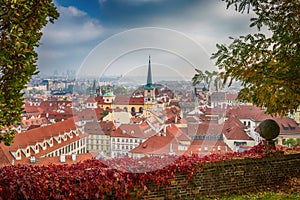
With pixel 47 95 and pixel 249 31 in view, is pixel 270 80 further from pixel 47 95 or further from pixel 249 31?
pixel 47 95

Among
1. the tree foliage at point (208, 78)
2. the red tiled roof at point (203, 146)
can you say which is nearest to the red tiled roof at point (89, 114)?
the tree foliage at point (208, 78)

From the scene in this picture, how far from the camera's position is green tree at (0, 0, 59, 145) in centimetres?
336

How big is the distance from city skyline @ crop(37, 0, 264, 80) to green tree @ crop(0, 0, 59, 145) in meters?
0.49

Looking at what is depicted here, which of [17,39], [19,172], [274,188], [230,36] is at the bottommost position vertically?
[274,188]

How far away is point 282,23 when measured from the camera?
4891 millimetres

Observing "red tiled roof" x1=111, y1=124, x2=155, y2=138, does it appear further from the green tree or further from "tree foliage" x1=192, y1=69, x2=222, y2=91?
the green tree

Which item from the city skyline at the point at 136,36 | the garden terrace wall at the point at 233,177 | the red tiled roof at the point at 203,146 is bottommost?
the garden terrace wall at the point at 233,177

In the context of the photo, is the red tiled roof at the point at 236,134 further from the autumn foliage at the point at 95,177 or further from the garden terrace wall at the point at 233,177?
the autumn foliage at the point at 95,177

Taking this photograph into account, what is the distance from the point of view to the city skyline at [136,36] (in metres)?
3.96

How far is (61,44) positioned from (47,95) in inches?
42.0

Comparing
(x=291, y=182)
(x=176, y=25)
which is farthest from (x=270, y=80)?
(x=291, y=182)

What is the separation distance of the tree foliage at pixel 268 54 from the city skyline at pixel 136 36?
303 millimetres

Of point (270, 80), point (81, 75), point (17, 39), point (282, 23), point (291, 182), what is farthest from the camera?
point (291, 182)

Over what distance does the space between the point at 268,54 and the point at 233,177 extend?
2.04 meters
